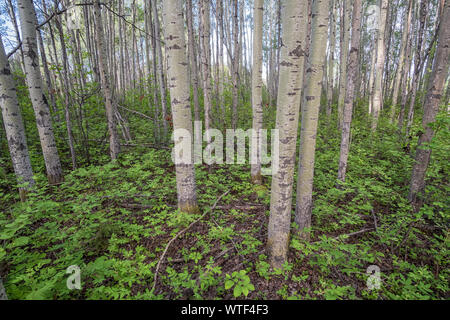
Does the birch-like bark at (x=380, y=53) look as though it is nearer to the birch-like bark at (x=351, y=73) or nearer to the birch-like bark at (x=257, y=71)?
the birch-like bark at (x=351, y=73)

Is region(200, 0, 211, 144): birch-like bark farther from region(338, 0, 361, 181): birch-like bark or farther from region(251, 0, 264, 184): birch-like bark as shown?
region(338, 0, 361, 181): birch-like bark

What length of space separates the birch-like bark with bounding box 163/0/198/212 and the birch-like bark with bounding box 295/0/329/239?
1.70 meters

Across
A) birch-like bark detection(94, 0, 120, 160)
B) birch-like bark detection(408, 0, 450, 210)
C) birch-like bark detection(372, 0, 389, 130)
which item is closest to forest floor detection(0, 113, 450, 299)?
birch-like bark detection(408, 0, 450, 210)

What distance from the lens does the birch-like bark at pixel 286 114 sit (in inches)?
80.4

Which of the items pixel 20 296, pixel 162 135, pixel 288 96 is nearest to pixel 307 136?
pixel 288 96

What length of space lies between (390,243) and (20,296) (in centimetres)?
451

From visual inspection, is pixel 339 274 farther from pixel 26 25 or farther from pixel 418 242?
pixel 26 25

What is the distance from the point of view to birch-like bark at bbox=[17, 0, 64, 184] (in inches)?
156

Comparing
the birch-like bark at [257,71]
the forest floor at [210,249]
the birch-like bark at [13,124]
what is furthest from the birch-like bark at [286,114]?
the birch-like bark at [13,124]

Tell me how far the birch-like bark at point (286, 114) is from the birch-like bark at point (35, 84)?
16.1ft

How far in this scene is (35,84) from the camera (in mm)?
4211

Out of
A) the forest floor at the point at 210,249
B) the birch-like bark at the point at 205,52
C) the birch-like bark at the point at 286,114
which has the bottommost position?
the forest floor at the point at 210,249
